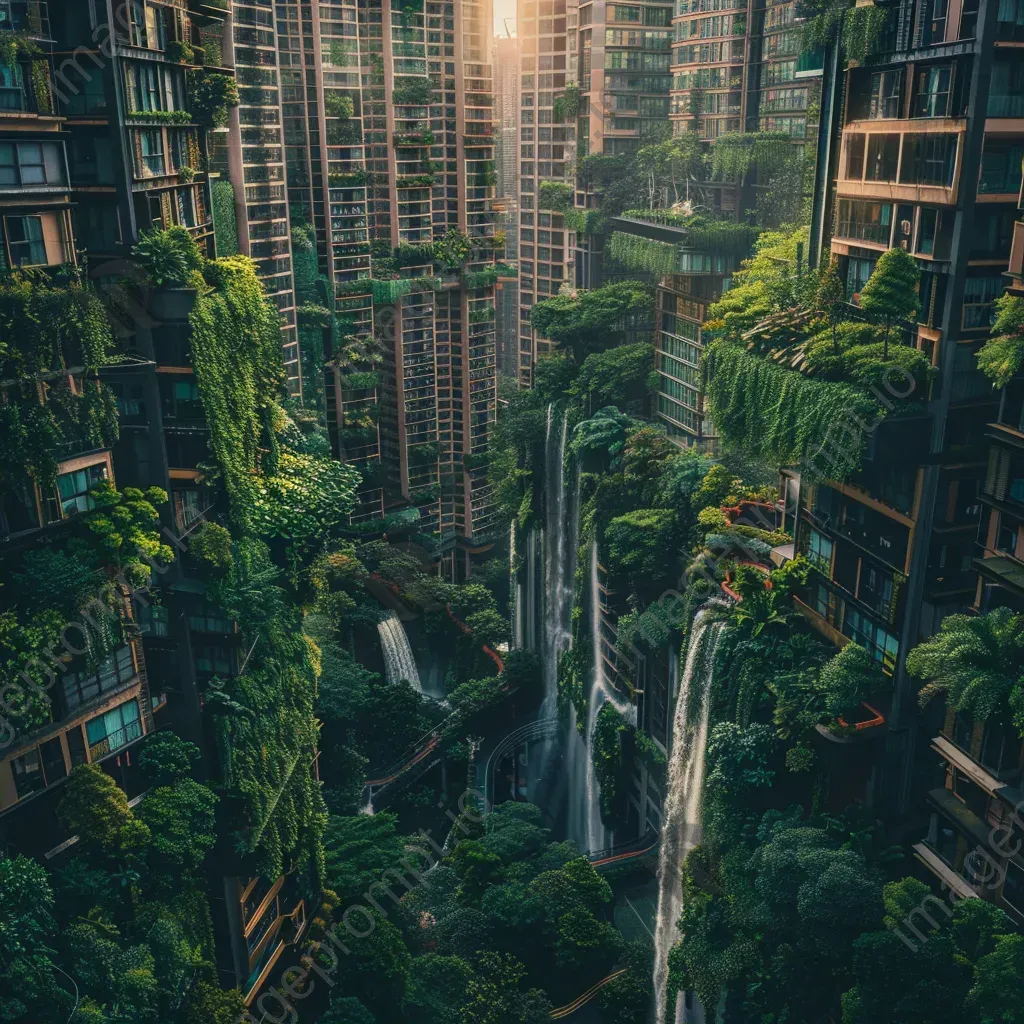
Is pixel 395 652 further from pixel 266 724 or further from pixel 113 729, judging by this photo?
pixel 113 729

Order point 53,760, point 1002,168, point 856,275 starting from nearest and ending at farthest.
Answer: point 1002,168, point 53,760, point 856,275

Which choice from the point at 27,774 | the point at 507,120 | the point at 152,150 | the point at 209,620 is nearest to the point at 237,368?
the point at 152,150

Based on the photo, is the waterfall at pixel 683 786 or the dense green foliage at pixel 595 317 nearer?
the waterfall at pixel 683 786

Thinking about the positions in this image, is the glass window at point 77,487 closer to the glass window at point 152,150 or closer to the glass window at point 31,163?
the glass window at point 31,163

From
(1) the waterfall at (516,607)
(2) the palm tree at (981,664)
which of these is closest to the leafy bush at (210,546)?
(2) the palm tree at (981,664)


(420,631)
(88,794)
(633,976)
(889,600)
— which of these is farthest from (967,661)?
(420,631)

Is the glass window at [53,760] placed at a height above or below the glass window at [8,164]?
below

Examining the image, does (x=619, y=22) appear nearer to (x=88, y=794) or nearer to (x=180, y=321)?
(x=180, y=321)
